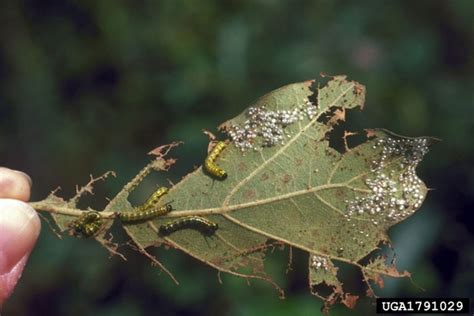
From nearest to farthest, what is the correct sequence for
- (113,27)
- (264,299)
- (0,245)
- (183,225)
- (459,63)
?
(183,225)
(0,245)
(264,299)
(459,63)
(113,27)

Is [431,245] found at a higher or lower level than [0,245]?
higher

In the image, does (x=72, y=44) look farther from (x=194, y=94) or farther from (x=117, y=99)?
(x=194, y=94)

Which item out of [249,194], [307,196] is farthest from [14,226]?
[307,196]

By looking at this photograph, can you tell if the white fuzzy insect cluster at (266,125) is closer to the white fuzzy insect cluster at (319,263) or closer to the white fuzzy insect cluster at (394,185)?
the white fuzzy insect cluster at (394,185)

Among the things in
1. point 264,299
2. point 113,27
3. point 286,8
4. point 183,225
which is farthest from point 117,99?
point 183,225

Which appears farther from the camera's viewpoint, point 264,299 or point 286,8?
point 286,8

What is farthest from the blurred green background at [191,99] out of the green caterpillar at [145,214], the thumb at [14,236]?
the green caterpillar at [145,214]

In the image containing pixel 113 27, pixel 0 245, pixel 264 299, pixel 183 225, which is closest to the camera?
pixel 183 225
